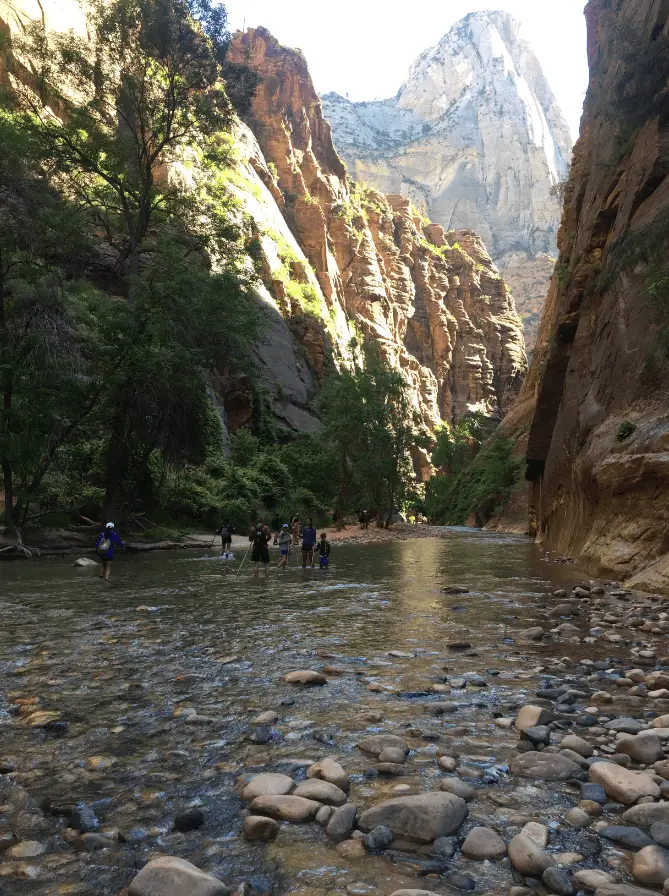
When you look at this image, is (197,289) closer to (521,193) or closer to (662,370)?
(662,370)

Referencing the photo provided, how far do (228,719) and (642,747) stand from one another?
297cm

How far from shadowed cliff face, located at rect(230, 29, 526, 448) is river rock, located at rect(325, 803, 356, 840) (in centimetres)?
6854

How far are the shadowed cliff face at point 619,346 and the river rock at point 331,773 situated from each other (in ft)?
29.9

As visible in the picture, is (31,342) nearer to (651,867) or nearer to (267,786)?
(267,786)

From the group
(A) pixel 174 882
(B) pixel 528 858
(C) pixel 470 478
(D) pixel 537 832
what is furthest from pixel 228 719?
(C) pixel 470 478

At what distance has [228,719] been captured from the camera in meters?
4.60

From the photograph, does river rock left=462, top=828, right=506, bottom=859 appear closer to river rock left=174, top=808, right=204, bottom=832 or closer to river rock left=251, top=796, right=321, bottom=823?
river rock left=251, top=796, right=321, bottom=823

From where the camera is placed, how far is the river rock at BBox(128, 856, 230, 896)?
7.73 ft

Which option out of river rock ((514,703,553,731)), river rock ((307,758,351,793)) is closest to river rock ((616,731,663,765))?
river rock ((514,703,553,731))

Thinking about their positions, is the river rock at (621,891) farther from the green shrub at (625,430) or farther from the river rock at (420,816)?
the green shrub at (625,430)

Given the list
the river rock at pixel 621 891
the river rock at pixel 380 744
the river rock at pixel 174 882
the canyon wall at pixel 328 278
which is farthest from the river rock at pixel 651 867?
the canyon wall at pixel 328 278

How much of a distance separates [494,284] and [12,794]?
139 meters

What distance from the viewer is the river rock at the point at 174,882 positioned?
7.73 ft

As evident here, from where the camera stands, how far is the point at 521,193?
191375 millimetres
